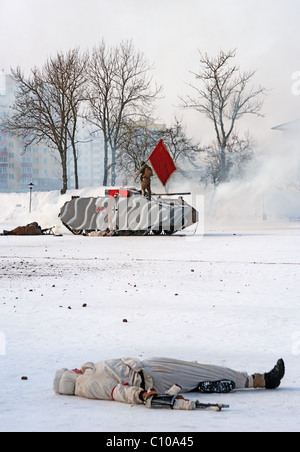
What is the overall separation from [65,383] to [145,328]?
2.56 meters

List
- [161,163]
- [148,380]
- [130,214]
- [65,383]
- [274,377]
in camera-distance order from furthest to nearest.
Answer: [161,163] < [130,214] < [274,377] < [65,383] < [148,380]

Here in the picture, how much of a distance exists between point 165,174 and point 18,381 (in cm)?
3007

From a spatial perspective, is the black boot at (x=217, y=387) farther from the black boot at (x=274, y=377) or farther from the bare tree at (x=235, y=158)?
the bare tree at (x=235, y=158)

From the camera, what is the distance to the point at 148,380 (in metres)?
4.32

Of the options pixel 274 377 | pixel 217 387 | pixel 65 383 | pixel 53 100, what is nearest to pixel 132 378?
pixel 65 383

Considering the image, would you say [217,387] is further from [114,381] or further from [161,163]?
[161,163]

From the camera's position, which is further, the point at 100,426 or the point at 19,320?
the point at 19,320

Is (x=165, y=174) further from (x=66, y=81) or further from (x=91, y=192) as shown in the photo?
(x=66, y=81)

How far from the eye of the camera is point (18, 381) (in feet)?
16.1

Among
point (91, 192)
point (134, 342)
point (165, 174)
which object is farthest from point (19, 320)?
point (91, 192)

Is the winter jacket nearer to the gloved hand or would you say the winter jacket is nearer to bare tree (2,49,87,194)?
the gloved hand

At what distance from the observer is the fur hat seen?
452 cm

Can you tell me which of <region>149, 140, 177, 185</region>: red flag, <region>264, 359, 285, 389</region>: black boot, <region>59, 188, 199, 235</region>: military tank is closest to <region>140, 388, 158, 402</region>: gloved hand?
<region>264, 359, 285, 389</region>: black boot

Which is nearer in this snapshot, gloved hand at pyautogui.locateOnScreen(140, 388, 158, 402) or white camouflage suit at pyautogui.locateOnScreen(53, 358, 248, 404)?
gloved hand at pyautogui.locateOnScreen(140, 388, 158, 402)
